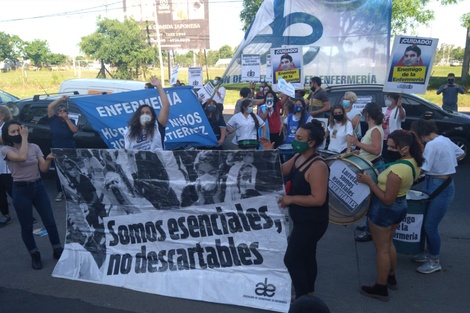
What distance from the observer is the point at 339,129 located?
6.34m

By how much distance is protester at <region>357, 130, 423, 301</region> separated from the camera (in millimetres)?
3900

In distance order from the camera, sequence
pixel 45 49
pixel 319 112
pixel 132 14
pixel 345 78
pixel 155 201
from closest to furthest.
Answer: pixel 155 201 < pixel 319 112 < pixel 345 78 < pixel 132 14 < pixel 45 49

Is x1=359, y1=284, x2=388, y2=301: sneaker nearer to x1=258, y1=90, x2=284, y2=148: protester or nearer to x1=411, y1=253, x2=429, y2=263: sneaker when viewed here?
x1=411, y1=253, x2=429, y2=263: sneaker

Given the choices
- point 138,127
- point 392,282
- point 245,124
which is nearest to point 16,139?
point 138,127

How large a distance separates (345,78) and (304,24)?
66.7 inches

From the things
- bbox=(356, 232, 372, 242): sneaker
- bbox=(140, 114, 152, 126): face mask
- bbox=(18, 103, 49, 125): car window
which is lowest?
bbox=(356, 232, 372, 242): sneaker

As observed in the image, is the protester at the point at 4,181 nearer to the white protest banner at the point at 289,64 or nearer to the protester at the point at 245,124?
the protester at the point at 245,124

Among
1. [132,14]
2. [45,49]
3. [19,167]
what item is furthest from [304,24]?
[45,49]

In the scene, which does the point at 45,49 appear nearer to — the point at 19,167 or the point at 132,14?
the point at 132,14

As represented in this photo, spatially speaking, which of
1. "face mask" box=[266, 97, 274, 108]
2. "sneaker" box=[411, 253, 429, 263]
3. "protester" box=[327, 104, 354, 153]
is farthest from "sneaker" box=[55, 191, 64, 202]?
"sneaker" box=[411, 253, 429, 263]

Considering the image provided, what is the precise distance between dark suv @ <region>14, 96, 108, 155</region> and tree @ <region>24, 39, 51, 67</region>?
4922 cm

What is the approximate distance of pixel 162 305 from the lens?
13.7ft

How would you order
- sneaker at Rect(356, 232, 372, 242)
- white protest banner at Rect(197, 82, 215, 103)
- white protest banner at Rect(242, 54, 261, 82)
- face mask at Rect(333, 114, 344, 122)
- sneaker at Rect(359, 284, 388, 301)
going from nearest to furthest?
sneaker at Rect(359, 284, 388, 301) < sneaker at Rect(356, 232, 372, 242) < face mask at Rect(333, 114, 344, 122) < white protest banner at Rect(197, 82, 215, 103) < white protest banner at Rect(242, 54, 261, 82)

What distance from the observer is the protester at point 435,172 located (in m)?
4.53
